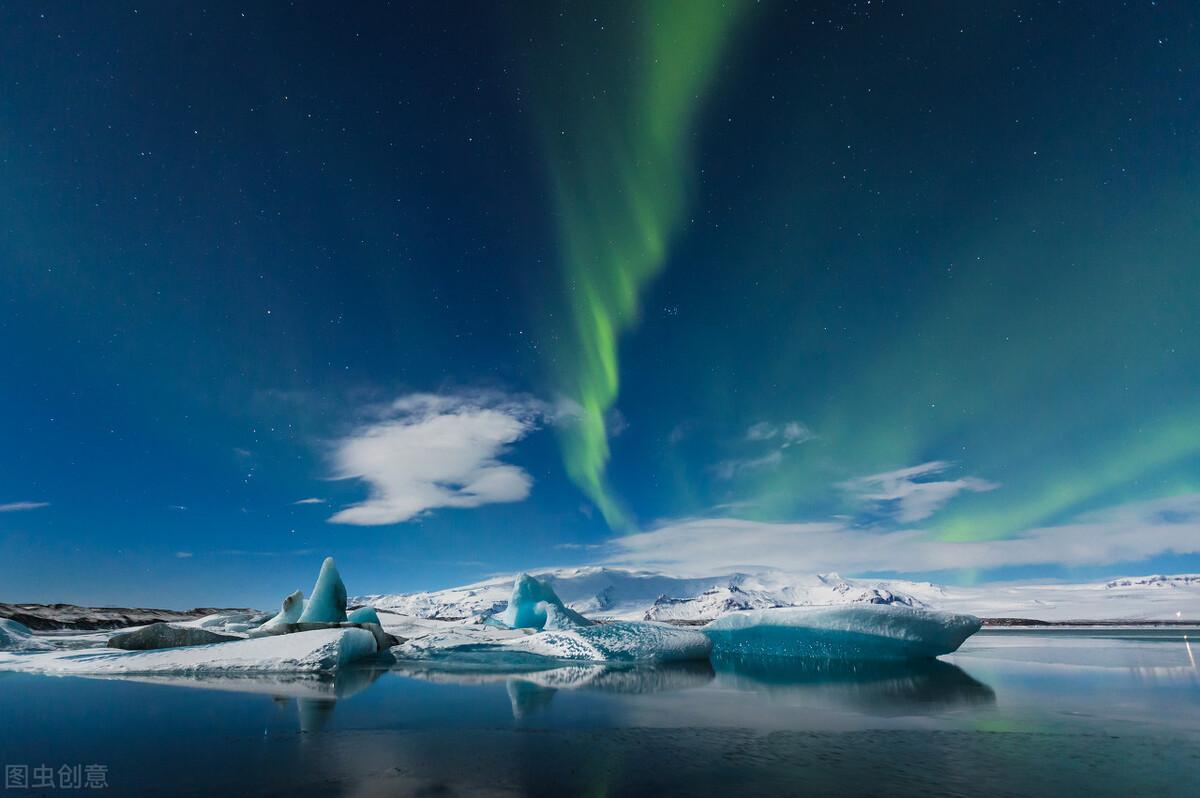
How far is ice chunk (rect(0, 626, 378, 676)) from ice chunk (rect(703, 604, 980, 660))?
448 inches

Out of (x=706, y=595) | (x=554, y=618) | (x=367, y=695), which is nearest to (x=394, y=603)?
(x=706, y=595)

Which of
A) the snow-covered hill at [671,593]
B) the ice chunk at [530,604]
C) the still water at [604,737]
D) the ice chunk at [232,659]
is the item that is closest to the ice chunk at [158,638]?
the ice chunk at [232,659]

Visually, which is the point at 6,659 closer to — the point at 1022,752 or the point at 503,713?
the point at 503,713

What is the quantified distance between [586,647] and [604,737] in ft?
31.1

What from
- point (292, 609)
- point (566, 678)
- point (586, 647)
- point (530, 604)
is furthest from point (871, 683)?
point (292, 609)

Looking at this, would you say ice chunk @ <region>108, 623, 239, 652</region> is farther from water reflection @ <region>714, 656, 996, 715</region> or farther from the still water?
water reflection @ <region>714, 656, 996, 715</region>

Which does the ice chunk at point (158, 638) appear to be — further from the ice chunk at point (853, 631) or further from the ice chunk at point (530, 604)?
the ice chunk at point (853, 631)

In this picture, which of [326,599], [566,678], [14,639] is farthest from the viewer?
[326,599]

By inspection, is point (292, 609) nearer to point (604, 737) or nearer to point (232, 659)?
point (232, 659)

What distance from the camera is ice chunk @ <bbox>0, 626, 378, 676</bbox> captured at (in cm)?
1101

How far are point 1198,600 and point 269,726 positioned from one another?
143495 millimetres

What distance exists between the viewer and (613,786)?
3.91m

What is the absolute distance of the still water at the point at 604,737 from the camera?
3998mm

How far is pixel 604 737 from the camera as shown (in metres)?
5.49
